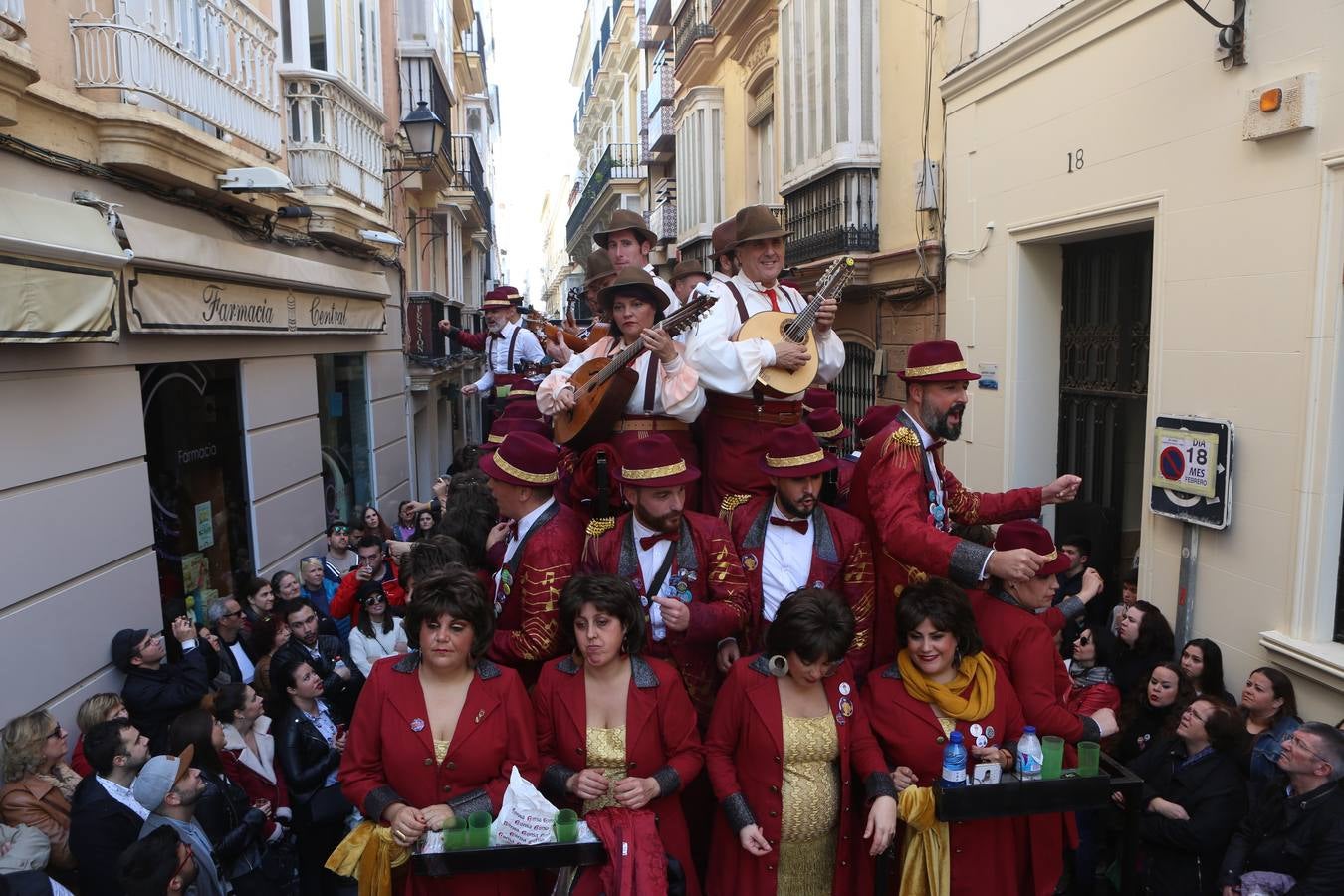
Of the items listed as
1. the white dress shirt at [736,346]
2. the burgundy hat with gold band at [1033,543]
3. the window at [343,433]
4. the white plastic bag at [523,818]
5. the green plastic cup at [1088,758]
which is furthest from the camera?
the window at [343,433]

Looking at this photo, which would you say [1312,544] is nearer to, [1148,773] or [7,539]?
[1148,773]

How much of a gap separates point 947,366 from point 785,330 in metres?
0.82

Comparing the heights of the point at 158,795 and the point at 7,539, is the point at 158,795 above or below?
below

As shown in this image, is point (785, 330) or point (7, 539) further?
point (7, 539)

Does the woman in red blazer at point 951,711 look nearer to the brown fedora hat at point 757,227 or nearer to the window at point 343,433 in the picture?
the brown fedora hat at point 757,227

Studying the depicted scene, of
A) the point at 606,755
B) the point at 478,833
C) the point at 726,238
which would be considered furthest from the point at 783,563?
the point at 726,238

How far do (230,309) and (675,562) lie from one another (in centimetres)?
518

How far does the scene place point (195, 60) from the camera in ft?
21.2

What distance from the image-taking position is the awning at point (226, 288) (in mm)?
6031

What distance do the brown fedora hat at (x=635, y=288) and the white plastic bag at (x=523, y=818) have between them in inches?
88.9

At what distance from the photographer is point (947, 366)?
3947mm

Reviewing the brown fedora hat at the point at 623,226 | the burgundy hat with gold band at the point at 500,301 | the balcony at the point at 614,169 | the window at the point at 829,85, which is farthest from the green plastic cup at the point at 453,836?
the balcony at the point at 614,169

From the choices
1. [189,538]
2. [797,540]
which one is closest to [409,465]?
[189,538]

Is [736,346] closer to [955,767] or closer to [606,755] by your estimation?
[606,755]
